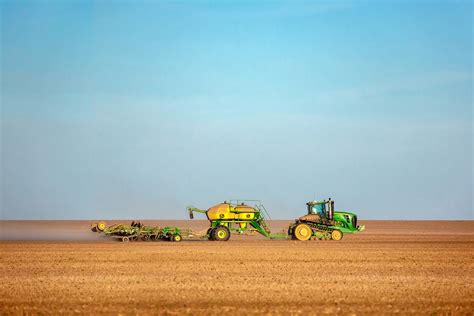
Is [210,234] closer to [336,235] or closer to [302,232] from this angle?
[302,232]

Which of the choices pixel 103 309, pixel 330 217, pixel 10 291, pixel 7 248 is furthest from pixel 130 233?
pixel 103 309

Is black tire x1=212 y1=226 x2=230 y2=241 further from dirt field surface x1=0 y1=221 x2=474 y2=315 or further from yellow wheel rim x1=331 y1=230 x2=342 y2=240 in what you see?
dirt field surface x1=0 y1=221 x2=474 y2=315

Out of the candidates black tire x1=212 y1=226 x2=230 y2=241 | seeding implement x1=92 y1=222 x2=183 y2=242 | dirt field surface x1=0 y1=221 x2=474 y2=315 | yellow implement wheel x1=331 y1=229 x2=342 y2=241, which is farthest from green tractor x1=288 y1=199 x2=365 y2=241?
dirt field surface x1=0 y1=221 x2=474 y2=315

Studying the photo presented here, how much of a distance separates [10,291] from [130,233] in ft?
92.5

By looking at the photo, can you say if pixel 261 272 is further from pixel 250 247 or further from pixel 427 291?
pixel 250 247

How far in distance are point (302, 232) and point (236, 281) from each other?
26055 millimetres

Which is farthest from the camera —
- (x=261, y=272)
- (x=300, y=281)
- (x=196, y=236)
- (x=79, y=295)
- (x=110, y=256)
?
(x=196, y=236)

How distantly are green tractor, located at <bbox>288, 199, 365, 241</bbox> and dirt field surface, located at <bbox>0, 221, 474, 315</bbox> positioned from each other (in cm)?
999

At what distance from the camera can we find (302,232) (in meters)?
54.5

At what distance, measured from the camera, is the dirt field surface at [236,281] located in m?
23.2

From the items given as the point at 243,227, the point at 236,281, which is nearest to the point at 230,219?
the point at 243,227

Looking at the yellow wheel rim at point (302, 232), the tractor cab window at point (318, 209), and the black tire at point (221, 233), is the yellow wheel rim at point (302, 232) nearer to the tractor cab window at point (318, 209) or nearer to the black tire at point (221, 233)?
the tractor cab window at point (318, 209)

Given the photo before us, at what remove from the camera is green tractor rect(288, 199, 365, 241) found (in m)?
55.2

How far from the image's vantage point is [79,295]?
25422mm
